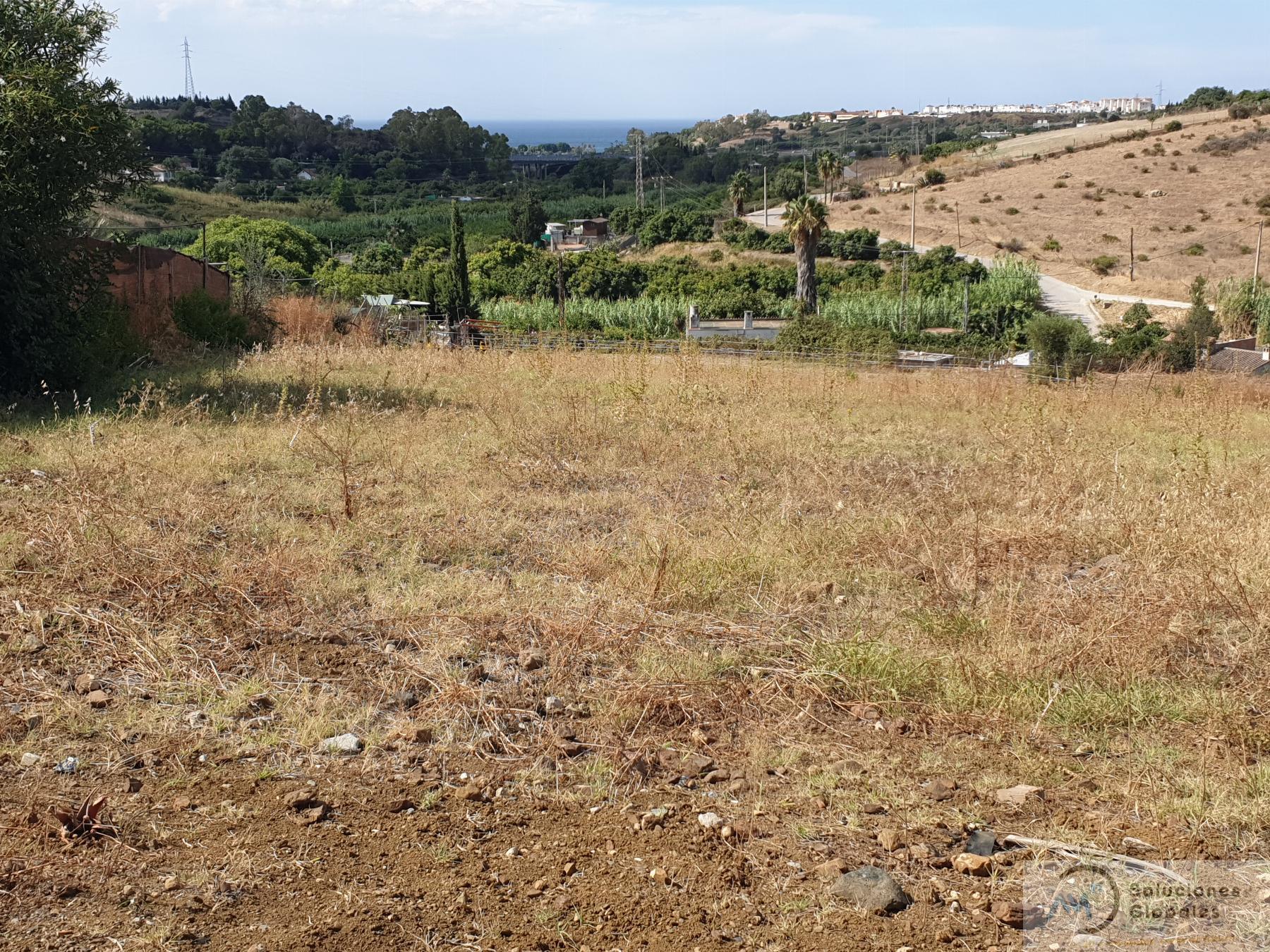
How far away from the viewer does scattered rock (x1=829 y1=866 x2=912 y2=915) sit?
3352 millimetres

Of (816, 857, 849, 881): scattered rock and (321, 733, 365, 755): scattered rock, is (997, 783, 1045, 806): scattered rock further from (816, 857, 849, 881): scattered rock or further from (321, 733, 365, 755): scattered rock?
(321, 733, 365, 755): scattered rock

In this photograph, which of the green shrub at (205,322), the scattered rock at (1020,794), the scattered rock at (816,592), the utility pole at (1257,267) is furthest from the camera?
the utility pole at (1257,267)

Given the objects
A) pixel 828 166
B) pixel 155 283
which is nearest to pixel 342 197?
pixel 828 166

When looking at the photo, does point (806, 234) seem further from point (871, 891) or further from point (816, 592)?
point (871, 891)

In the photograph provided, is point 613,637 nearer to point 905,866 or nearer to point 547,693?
point 547,693

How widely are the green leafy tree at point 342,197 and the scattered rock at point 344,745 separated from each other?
328 feet

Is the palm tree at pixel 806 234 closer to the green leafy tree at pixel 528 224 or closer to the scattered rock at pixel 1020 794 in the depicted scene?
the green leafy tree at pixel 528 224

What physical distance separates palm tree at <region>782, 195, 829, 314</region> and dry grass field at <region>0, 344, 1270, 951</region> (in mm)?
34160

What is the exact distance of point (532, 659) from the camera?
17.5ft

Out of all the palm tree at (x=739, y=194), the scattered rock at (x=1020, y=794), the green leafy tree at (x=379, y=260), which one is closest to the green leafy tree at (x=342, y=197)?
the green leafy tree at (x=379, y=260)

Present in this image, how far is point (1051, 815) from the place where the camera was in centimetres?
390

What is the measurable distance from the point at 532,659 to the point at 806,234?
3977cm

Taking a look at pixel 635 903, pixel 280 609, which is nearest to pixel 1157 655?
pixel 635 903

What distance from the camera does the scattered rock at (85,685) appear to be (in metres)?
4.95
